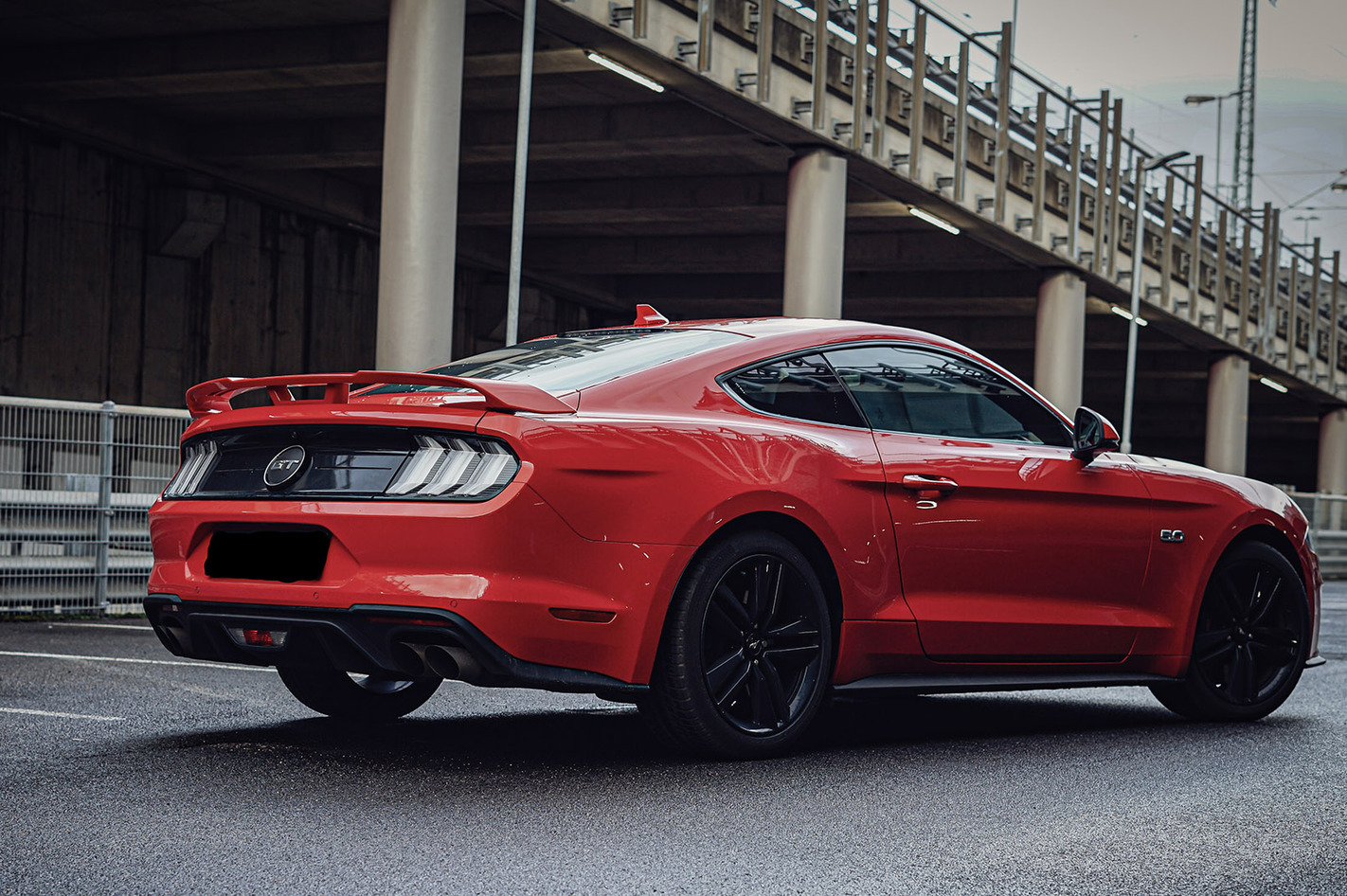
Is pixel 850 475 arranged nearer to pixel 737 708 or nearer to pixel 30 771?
pixel 737 708

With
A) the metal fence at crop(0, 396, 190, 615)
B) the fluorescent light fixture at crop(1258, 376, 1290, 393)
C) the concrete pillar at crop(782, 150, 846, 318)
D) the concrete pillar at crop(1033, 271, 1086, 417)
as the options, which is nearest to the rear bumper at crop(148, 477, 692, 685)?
the metal fence at crop(0, 396, 190, 615)

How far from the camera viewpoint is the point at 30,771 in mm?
4609

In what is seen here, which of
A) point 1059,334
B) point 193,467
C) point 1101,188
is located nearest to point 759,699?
point 193,467

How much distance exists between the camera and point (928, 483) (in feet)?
17.7

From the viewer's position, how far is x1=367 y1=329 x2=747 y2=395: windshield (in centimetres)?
494

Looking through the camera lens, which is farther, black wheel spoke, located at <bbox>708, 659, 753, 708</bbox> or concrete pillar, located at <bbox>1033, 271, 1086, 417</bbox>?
concrete pillar, located at <bbox>1033, 271, 1086, 417</bbox>

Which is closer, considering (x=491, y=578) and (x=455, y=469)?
(x=491, y=578)

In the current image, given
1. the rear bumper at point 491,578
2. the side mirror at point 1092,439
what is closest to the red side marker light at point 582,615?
the rear bumper at point 491,578

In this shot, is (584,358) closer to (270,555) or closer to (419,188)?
(270,555)

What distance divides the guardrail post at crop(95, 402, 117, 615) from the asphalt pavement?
4.21m

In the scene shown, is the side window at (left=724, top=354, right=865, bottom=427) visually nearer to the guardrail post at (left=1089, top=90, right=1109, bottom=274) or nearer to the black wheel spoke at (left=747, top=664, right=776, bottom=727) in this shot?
the black wheel spoke at (left=747, top=664, right=776, bottom=727)

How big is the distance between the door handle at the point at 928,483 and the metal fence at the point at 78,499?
672 cm

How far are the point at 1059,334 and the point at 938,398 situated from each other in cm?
2409

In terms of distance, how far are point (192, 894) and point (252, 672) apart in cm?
417
